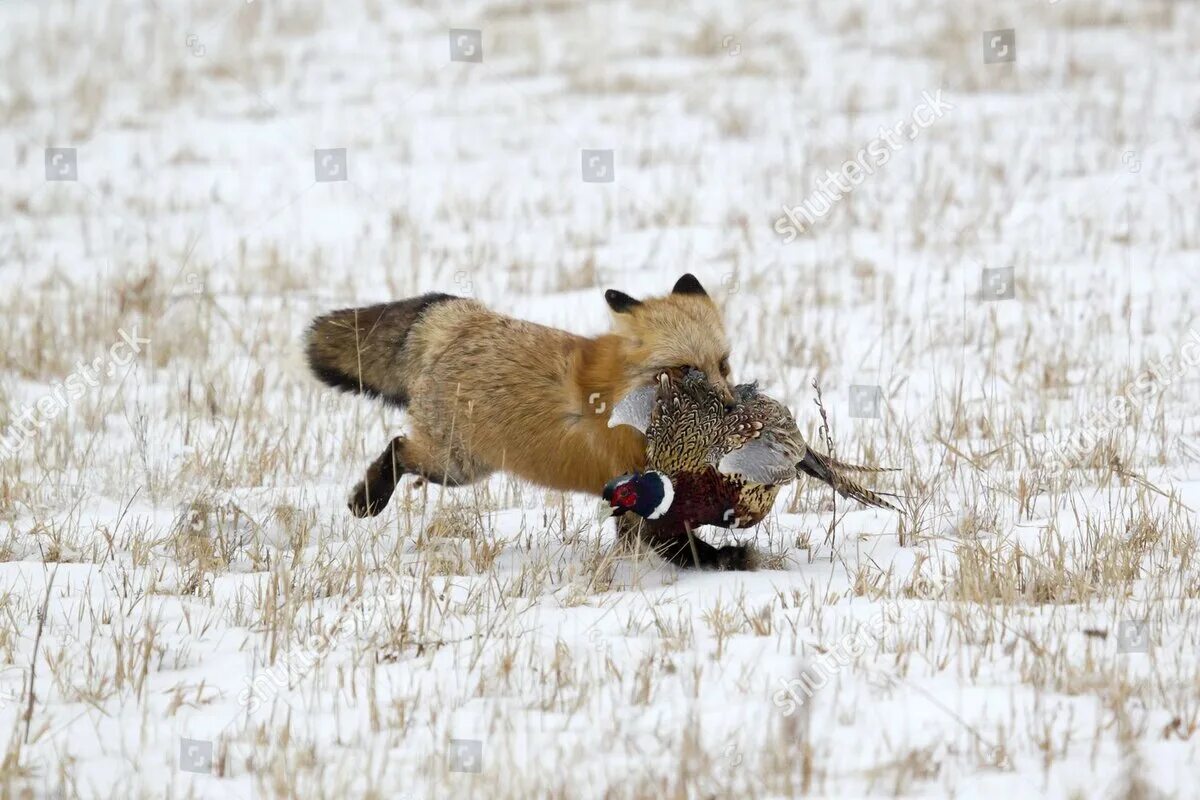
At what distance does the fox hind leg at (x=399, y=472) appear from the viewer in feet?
21.2

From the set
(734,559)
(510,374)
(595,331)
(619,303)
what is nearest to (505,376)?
(510,374)

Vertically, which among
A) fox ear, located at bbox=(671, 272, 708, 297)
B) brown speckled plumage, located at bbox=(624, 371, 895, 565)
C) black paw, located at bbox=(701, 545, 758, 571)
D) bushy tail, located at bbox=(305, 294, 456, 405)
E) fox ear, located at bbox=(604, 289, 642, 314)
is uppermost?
fox ear, located at bbox=(671, 272, 708, 297)

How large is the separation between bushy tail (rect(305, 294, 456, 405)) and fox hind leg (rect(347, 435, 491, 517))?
1.30ft

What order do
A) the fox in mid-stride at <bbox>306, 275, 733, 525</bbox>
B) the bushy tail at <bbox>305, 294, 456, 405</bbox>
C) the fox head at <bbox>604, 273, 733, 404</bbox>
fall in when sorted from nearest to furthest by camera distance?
the fox head at <bbox>604, 273, 733, 404</bbox>, the fox in mid-stride at <bbox>306, 275, 733, 525</bbox>, the bushy tail at <bbox>305, 294, 456, 405</bbox>

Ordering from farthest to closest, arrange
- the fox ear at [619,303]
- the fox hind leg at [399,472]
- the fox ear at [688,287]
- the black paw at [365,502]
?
the black paw at [365,502] → the fox hind leg at [399,472] → the fox ear at [688,287] → the fox ear at [619,303]

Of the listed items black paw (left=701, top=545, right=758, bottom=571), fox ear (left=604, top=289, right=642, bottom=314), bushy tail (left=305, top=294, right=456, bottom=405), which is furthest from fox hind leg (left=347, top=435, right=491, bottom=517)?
black paw (left=701, top=545, right=758, bottom=571)

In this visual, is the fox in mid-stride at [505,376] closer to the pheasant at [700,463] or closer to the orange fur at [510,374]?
the orange fur at [510,374]

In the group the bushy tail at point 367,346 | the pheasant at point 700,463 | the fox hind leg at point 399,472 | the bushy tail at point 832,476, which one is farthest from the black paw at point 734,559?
the bushy tail at point 367,346

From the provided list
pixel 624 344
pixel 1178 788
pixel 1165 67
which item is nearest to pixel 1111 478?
pixel 624 344

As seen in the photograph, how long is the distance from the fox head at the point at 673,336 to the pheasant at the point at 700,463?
78mm

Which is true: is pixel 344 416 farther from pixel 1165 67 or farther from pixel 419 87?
pixel 1165 67

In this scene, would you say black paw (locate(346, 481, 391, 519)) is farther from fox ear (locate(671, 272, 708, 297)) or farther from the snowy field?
fox ear (locate(671, 272, 708, 297))

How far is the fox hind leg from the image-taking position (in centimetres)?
646

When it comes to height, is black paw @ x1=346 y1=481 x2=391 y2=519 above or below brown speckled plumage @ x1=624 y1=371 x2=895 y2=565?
below
